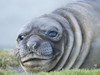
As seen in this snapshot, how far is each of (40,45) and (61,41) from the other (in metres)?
0.57

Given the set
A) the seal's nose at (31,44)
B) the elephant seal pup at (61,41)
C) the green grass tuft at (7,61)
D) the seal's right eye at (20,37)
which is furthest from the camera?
the green grass tuft at (7,61)

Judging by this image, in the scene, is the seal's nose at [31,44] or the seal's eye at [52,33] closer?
the seal's nose at [31,44]

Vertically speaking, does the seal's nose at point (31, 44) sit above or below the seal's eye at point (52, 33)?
below

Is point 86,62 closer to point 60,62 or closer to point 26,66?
point 60,62

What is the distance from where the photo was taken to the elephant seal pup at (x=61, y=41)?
5.88 meters

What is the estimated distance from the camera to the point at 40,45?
5.82 m

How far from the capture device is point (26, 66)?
602 centimetres

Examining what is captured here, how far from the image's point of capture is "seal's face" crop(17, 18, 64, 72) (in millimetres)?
5816

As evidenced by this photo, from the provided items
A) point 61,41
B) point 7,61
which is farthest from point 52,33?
point 7,61

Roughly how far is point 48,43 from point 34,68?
0.57m

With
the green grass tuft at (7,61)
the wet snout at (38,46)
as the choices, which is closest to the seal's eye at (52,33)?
the wet snout at (38,46)

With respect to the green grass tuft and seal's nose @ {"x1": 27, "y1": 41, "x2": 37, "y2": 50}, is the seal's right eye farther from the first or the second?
the green grass tuft

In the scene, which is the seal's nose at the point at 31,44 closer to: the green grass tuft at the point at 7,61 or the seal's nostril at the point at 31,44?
the seal's nostril at the point at 31,44

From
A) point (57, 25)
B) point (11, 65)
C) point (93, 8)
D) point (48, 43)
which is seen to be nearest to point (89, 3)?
point (93, 8)
